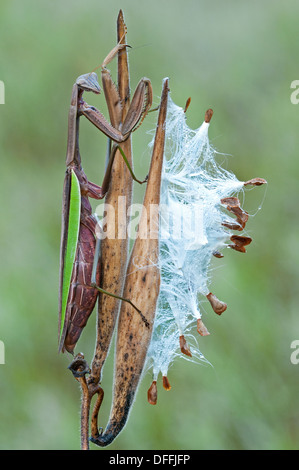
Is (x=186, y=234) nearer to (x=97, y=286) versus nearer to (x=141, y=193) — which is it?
(x=97, y=286)

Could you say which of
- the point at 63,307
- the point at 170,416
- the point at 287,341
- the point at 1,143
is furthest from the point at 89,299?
the point at 1,143

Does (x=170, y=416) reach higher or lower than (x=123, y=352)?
→ lower

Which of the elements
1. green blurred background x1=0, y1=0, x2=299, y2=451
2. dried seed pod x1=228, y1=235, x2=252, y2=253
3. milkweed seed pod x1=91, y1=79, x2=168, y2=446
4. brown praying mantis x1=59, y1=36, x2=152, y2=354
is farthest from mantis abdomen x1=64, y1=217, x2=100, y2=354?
green blurred background x1=0, y1=0, x2=299, y2=451

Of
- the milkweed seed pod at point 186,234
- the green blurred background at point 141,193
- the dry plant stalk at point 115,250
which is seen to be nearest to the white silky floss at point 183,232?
the milkweed seed pod at point 186,234

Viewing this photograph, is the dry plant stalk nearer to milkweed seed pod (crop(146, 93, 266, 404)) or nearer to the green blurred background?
milkweed seed pod (crop(146, 93, 266, 404))

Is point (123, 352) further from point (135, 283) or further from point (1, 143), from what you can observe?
point (1, 143)

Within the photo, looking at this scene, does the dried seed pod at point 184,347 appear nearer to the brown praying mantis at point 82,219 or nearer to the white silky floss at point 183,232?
the white silky floss at point 183,232
